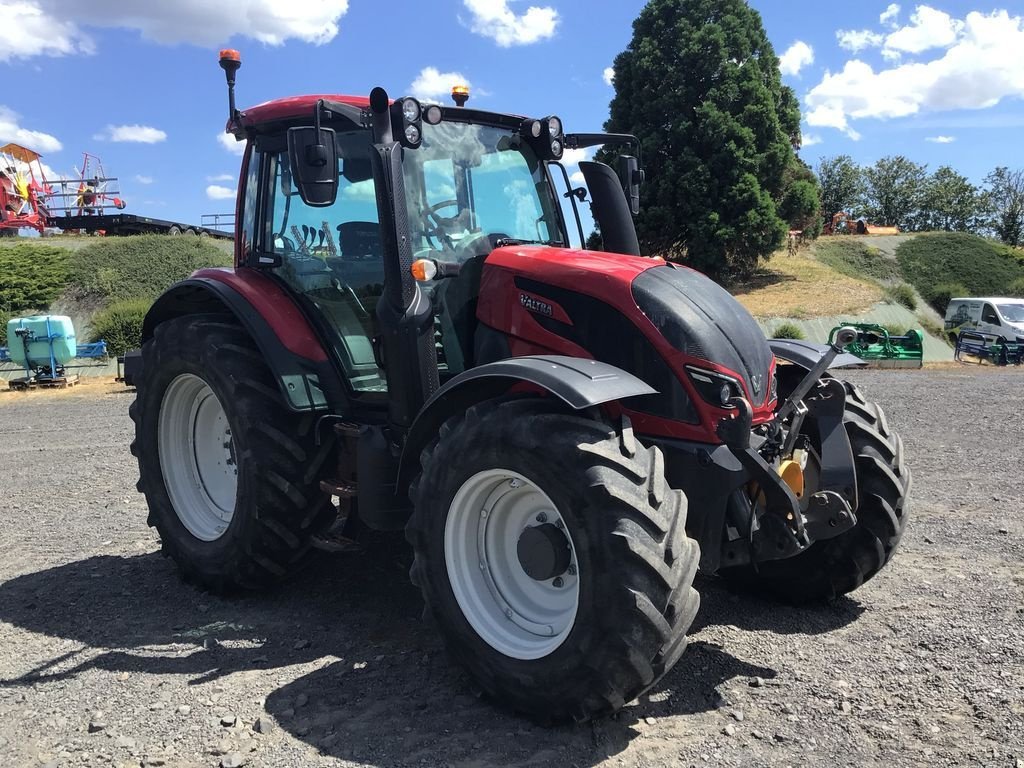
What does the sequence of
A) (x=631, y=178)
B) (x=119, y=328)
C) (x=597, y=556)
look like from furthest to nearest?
(x=119, y=328), (x=631, y=178), (x=597, y=556)

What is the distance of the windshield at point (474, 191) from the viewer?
13.3 feet

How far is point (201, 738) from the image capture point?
9.98ft

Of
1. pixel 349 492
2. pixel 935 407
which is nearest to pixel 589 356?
pixel 349 492

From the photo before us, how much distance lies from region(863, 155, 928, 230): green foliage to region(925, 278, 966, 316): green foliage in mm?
26677

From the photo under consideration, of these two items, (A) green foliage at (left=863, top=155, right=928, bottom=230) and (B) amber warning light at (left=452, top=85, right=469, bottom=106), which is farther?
(A) green foliage at (left=863, top=155, right=928, bottom=230)

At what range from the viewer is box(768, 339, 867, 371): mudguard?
4.09 metres

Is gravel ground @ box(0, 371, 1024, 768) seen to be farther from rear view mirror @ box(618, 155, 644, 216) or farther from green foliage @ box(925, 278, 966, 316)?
green foliage @ box(925, 278, 966, 316)

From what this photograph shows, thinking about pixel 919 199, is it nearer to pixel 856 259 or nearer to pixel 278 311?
pixel 856 259

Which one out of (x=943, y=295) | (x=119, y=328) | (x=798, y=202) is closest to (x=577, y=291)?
(x=119, y=328)

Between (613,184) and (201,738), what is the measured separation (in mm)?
3329

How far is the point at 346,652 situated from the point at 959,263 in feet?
137

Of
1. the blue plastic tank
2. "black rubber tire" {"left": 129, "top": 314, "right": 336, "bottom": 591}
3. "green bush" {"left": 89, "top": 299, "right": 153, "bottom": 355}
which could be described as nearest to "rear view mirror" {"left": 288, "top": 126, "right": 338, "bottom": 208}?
"black rubber tire" {"left": 129, "top": 314, "right": 336, "bottom": 591}

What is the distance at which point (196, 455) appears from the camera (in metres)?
5.07

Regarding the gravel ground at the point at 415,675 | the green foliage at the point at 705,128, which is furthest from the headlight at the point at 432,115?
the green foliage at the point at 705,128
